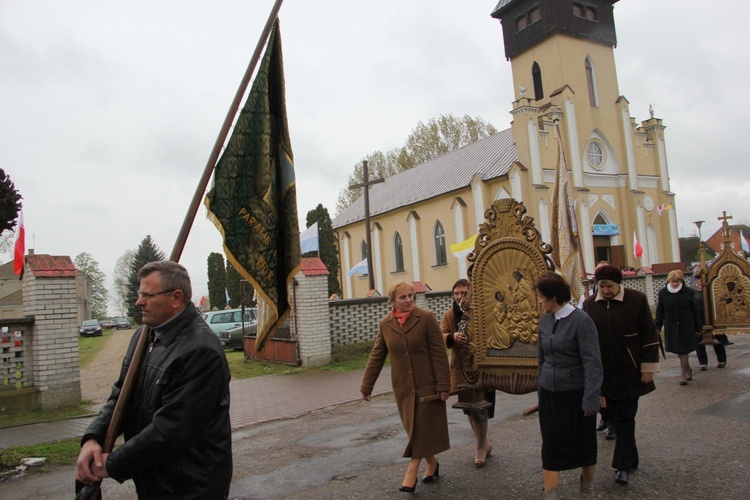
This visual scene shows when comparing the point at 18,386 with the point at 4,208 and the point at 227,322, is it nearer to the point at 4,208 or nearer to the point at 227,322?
the point at 4,208

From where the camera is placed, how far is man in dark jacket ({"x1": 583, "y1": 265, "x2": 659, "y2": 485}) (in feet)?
16.0

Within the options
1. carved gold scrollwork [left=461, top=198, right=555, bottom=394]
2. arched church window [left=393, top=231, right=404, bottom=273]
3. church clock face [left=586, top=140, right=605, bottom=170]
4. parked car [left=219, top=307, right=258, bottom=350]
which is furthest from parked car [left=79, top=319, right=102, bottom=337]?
carved gold scrollwork [left=461, top=198, right=555, bottom=394]

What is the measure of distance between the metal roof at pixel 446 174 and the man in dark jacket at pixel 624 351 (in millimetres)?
23970

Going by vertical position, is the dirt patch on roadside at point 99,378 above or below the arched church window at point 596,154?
below

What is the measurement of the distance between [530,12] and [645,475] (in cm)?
3221

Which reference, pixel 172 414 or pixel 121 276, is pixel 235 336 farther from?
pixel 121 276

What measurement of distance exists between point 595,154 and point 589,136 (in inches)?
43.4

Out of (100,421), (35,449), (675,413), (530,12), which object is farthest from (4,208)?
(530,12)

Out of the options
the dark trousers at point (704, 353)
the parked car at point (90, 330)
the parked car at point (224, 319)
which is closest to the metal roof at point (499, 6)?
the parked car at point (224, 319)

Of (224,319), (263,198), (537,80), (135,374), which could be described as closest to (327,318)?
(224,319)

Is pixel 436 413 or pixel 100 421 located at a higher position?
pixel 100 421

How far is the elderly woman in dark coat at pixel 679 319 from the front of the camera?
895 centimetres

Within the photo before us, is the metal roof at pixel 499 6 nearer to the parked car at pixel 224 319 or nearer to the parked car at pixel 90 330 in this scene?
the parked car at pixel 224 319

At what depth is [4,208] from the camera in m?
7.64
